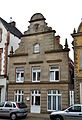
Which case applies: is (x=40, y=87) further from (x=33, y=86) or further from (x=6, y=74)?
(x=6, y=74)

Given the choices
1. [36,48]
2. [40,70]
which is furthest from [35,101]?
[36,48]

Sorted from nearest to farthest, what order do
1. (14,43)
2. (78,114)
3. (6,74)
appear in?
(78,114), (6,74), (14,43)

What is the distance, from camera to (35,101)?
90.7 feet

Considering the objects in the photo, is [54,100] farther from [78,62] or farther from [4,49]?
[4,49]

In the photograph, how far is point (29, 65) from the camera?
93.9 ft

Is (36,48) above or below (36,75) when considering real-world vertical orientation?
above

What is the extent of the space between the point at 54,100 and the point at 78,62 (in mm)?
4861

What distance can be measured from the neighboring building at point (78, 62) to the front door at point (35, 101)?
4.62 meters

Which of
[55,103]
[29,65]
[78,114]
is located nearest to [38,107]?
[55,103]

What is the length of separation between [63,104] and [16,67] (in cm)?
741

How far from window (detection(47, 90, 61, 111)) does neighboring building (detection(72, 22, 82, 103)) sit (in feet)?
7.39

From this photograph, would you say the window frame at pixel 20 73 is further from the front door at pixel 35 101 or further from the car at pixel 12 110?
the car at pixel 12 110

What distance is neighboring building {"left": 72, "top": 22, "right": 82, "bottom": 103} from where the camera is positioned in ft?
81.9

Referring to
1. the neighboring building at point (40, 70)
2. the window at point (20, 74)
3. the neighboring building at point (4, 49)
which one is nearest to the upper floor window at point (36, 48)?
the neighboring building at point (40, 70)
